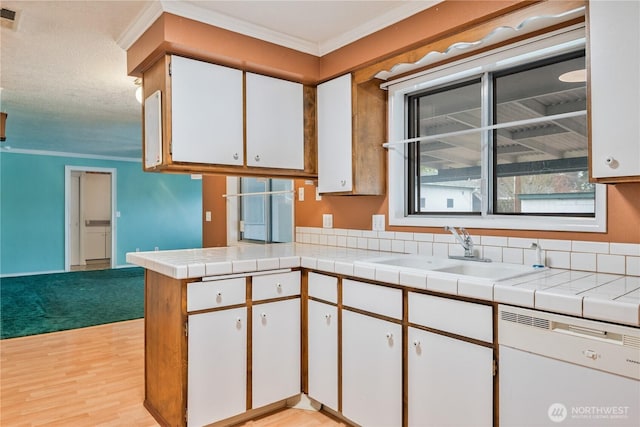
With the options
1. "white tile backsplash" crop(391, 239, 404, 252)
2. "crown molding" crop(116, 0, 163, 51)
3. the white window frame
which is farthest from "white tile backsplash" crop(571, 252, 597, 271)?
"crown molding" crop(116, 0, 163, 51)

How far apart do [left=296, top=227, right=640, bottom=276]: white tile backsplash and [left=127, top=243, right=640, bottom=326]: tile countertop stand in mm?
62

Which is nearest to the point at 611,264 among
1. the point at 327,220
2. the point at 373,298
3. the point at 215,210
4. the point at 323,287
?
the point at 373,298

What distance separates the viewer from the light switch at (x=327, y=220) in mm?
3112

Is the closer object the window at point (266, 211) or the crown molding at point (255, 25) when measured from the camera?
the crown molding at point (255, 25)

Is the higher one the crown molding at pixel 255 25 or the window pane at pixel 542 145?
the crown molding at pixel 255 25

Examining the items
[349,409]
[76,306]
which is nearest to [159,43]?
[349,409]

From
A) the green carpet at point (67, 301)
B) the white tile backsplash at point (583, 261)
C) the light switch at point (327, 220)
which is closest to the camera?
the white tile backsplash at point (583, 261)

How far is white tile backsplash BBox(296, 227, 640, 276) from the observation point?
169 centimetres

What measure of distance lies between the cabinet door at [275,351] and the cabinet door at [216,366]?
0.07 meters

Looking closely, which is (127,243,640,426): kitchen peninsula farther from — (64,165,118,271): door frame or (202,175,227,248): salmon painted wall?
(64,165,118,271): door frame

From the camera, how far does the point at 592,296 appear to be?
128 cm

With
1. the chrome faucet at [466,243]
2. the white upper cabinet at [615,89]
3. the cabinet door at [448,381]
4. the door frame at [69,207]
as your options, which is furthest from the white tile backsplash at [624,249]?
the door frame at [69,207]

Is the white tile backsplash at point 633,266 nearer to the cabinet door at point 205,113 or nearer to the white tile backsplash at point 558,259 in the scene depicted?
the white tile backsplash at point 558,259

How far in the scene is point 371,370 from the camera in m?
2.00
